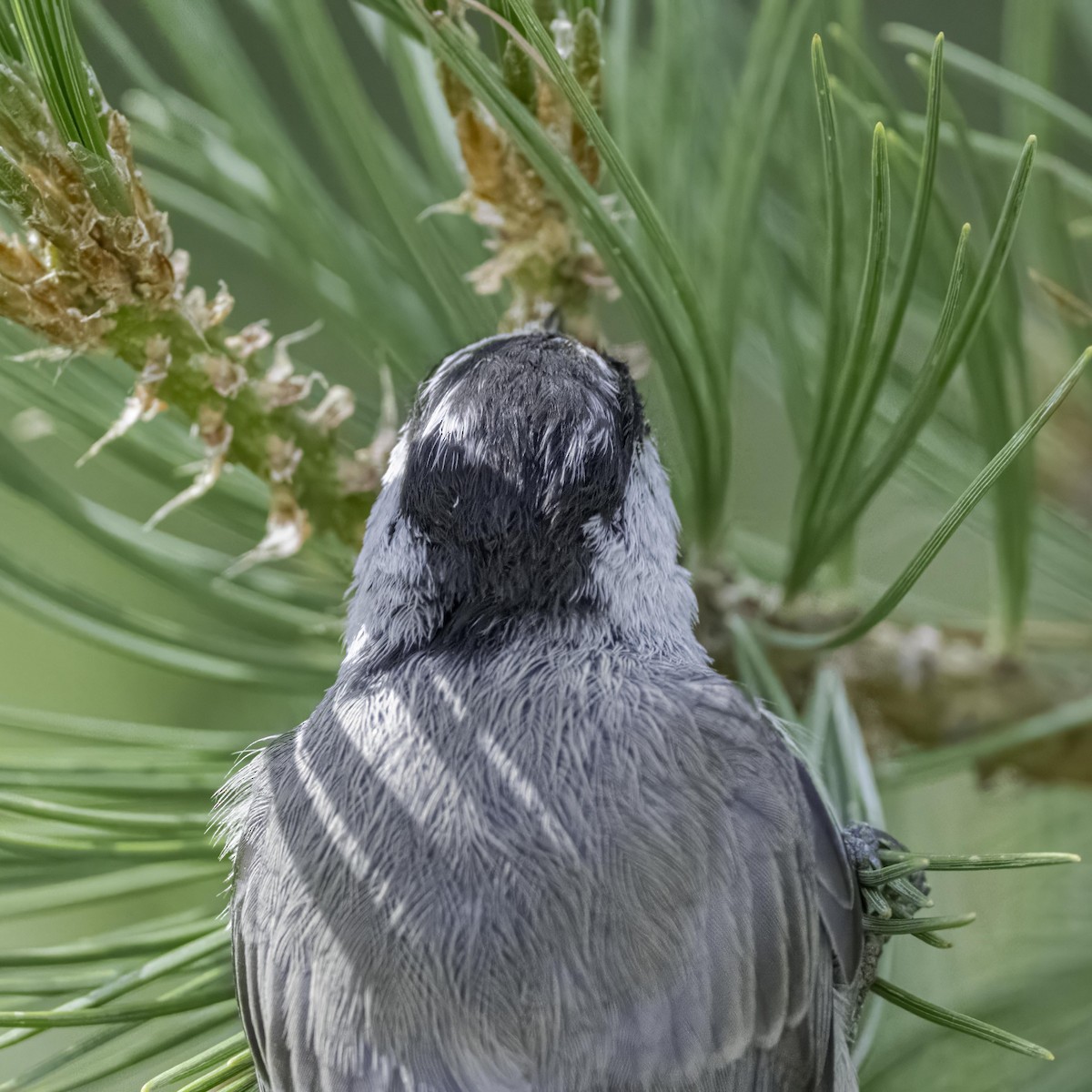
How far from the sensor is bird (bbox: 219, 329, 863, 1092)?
0.63 m

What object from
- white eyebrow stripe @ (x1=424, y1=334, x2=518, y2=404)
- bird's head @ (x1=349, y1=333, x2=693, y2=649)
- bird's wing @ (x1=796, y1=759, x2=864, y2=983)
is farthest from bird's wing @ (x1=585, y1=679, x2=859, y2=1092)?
white eyebrow stripe @ (x1=424, y1=334, x2=518, y2=404)

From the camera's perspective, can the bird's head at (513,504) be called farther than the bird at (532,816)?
Yes

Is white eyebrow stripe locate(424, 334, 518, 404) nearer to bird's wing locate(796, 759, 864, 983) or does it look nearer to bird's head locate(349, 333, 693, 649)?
bird's head locate(349, 333, 693, 649)

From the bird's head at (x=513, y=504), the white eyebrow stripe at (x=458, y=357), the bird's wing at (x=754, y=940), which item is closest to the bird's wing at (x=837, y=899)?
the bird's wing at (x=754, y=940)

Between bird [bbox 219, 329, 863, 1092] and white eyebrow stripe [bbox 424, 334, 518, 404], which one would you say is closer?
bird [bbox 219, 329, 863, 1092]

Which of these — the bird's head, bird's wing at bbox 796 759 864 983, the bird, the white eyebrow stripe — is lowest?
bird's wing at bbox 796 759 864 983

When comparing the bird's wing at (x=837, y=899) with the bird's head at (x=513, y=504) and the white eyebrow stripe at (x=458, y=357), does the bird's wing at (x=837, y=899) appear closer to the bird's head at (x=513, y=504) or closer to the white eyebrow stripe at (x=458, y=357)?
the bird's head at (x=513, y=504)

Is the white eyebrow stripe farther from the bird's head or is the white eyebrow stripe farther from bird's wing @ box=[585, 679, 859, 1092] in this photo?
bird's wing @ box=[585, 679, 859, 1092]

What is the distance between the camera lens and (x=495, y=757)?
2.31ft

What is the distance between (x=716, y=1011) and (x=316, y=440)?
1.26ft

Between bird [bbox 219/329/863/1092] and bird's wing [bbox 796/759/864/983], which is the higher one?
bird [bbox 219/329/863/1092]

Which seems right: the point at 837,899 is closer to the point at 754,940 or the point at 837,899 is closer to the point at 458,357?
the point at 754,940

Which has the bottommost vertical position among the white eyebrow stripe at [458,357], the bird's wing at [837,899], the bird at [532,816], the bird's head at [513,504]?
the bird's wing at [837,899]

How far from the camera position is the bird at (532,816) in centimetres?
63
